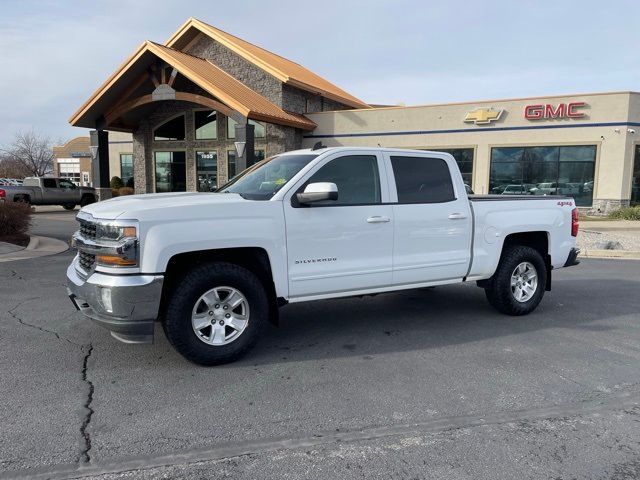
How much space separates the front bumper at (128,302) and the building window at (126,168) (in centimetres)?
3161

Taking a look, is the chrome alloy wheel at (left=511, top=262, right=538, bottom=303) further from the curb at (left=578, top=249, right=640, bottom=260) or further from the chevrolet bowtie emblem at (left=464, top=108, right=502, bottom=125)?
the chevrolet bowtie emblem at (left=464, top=108, right=502, bottom=125)

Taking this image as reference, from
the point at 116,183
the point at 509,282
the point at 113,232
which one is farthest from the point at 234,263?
the point at 116,183

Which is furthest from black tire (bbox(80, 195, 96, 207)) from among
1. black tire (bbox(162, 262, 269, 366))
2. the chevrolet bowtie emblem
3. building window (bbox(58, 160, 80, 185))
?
building window (bbox(58, 160, 80, 185))

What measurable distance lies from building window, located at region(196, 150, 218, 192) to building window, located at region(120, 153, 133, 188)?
8.20 meters

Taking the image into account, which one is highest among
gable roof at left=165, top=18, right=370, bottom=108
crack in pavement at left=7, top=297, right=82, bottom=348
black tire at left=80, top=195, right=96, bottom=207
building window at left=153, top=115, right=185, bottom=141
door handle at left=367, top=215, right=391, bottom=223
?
gable roof at left=165, top=18, right=370, bottom=108

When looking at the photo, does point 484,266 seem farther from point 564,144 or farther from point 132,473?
point 564,144

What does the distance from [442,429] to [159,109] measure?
27.8 metres

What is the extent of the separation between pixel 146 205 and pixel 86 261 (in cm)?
84

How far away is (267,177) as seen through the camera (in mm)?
5320

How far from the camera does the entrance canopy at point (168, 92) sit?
69.6ft

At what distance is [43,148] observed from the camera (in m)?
72.4

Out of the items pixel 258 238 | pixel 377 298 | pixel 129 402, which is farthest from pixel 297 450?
pixel 377 298

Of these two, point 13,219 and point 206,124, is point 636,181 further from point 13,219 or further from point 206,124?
point 13,219

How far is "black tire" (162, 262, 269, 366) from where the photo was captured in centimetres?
432
